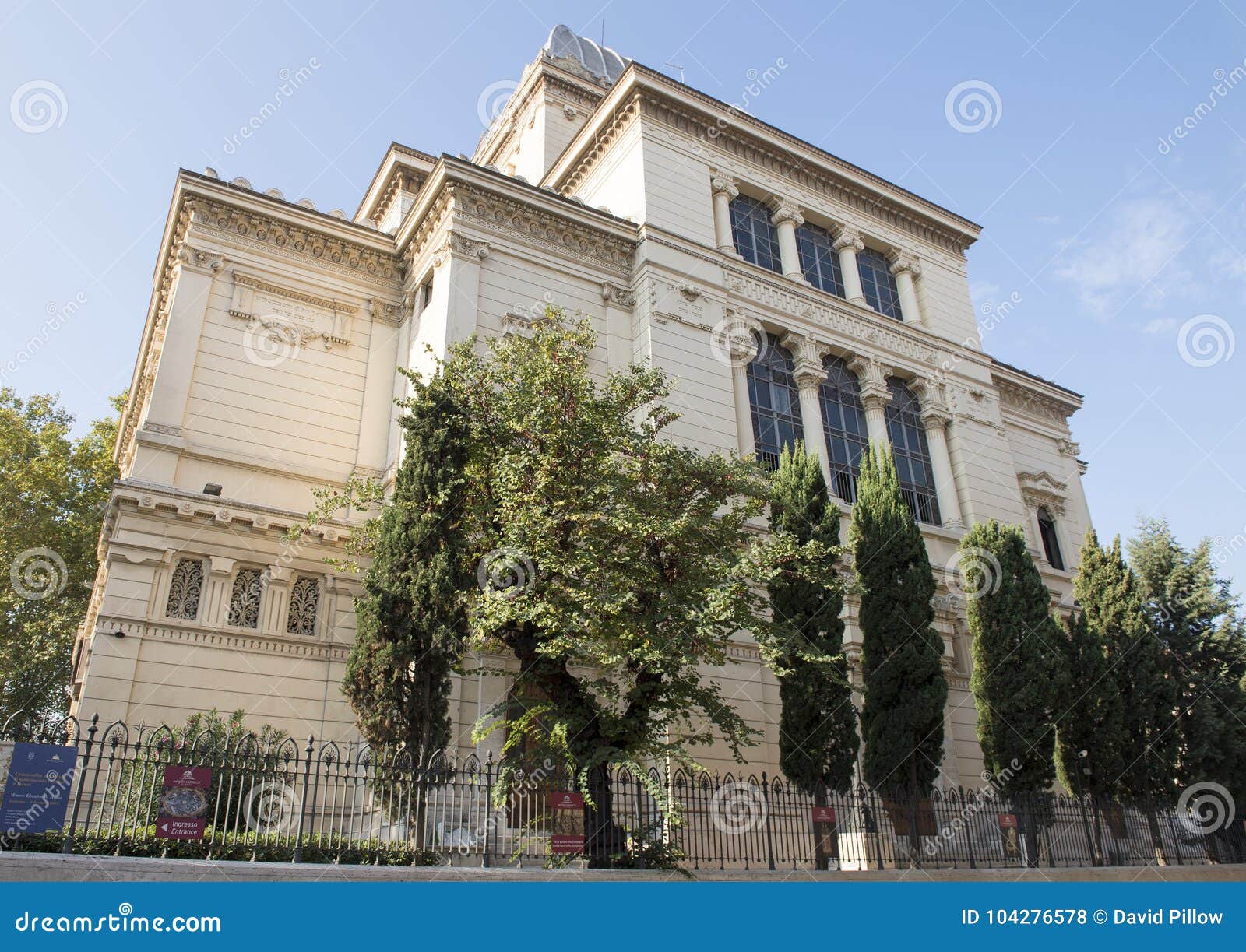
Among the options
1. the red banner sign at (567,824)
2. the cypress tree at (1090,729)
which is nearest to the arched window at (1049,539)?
the cypress tree at (1090,729)

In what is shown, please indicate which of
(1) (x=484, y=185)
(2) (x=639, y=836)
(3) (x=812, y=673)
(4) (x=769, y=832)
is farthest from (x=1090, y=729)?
(1) (x=484, y=185)

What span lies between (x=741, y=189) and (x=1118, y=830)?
58.5ft

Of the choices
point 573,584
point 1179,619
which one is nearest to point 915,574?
point 573,584

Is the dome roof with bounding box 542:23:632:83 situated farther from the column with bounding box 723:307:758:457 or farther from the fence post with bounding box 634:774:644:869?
the fence post with bounding box 634:774:644:869

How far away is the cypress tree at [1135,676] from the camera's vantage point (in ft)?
62.8

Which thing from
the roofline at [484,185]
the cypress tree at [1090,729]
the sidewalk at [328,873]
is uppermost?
the roofline at [484,185]

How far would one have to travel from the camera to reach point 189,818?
953 cm

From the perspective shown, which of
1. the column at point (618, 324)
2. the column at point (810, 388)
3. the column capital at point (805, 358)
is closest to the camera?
the column at point (618, 324)

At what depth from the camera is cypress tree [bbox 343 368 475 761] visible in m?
12.6

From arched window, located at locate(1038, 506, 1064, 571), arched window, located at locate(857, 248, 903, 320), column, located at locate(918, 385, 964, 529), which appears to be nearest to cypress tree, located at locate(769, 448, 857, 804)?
column, located at locate(918, 385, 964, 529)

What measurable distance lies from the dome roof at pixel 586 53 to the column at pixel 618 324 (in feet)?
48.3

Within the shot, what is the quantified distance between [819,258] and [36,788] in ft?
74.3

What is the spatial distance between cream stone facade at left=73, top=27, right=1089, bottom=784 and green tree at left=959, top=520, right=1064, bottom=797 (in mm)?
3186

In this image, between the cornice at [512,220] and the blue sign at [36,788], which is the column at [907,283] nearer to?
the cornice at [512,220]
